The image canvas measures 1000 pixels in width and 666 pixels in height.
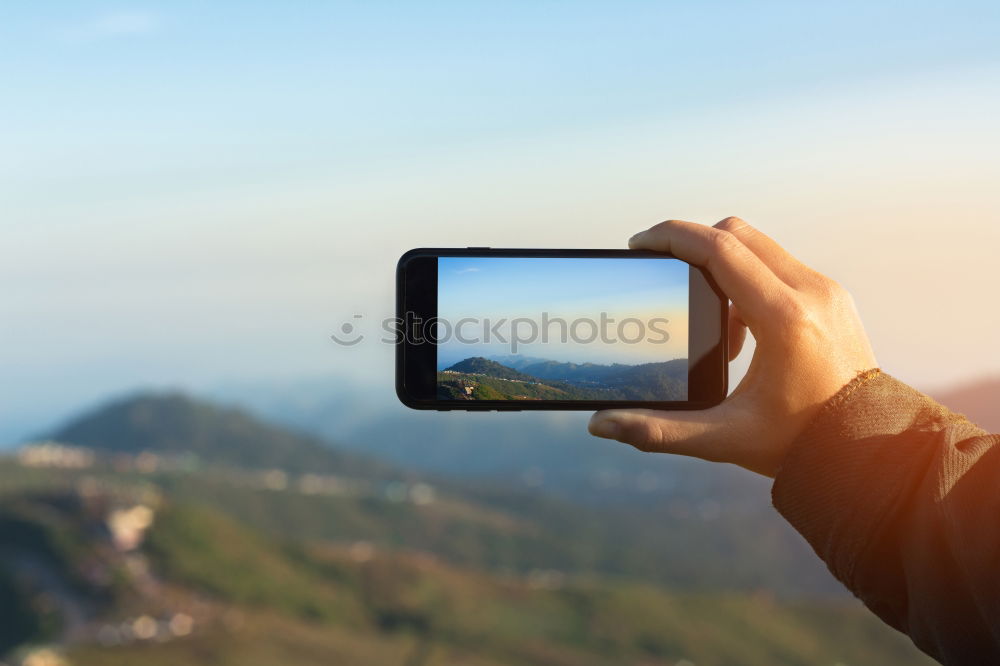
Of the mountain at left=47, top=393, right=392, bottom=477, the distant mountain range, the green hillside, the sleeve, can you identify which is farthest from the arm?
the mountain at left=47, top=393, right=392, bottom=477

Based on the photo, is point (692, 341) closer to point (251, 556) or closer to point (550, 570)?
point (251, 556)

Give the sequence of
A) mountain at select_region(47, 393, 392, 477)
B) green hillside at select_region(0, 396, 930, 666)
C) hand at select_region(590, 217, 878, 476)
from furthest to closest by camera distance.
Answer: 1. mountain at select_region(47, 393, 392, 477)
2. green hillside at select_region(0, 396, 930, 666)
3. hand at select_region(590, 217, 878, 476)

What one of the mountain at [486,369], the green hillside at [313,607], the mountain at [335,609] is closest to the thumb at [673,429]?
the mountain at [486,369]

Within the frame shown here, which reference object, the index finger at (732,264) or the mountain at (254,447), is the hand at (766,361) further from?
the mountain at (254,447)

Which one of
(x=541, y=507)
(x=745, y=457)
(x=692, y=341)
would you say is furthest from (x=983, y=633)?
(x=541, y=507)

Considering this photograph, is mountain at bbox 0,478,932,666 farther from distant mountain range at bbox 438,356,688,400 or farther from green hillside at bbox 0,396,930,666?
distant mountain range at bbox 438,356,688,400

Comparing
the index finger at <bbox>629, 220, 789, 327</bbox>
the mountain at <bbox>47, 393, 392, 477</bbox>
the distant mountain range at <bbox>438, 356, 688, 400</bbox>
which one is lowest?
the mountain at <bbox>47, 393, 392, 477</bbox>

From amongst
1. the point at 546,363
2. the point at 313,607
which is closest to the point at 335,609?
the point at 313,607

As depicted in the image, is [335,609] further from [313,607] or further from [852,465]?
[852,465]
